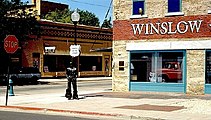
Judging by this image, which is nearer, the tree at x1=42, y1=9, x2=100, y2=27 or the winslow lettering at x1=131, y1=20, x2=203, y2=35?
the winslow lettering at x1=131, y1=20, x2=203, y2=35

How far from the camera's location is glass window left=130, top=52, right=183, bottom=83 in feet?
82.9

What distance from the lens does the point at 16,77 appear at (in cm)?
3875

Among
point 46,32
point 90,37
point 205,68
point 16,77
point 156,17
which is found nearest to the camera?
point 205,68

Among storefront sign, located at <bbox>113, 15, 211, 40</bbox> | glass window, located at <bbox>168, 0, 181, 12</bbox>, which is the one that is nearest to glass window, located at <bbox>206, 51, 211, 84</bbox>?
storefront sign, located at <bbox>113, 15, 211, 40</bbox>

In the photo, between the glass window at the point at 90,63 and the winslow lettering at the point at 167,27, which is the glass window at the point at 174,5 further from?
the glass window at the point at 90,63

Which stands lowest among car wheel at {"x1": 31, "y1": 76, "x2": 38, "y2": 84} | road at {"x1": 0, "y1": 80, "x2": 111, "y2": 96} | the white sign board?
road at {"x1": 0, "y1": 80, "x2": 111, "y2": 96}

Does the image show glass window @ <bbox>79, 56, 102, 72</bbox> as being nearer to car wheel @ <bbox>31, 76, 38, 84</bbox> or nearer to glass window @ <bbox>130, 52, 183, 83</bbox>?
car wheel @ <bbox>31, 76, 38, 84</bbox>

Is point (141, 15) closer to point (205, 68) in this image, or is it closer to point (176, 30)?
point (176, 30)

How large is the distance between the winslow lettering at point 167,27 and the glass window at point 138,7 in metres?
0.77

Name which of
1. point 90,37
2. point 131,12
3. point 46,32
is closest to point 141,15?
point 131,12

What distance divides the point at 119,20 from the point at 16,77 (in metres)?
14.9

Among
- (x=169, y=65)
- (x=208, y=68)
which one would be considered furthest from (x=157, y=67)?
(x=208, y=68)

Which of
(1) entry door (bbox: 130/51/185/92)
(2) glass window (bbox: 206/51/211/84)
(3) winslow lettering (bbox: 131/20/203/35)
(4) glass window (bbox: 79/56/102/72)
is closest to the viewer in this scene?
(2) glass window (bbox: 206/51/211/84)

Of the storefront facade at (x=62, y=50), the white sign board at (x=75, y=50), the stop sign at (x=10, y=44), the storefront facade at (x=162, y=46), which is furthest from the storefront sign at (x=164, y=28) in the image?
the storefront facade at (x=62, y=50)
